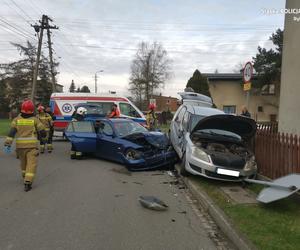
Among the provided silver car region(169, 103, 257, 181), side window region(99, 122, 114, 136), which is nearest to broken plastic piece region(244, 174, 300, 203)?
silver car region(169, 103, 257, 181)

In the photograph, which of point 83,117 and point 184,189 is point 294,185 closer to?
point 184,189

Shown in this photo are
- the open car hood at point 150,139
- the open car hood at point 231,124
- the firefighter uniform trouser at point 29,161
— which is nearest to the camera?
the firefighter uniform trouser at point 29,161

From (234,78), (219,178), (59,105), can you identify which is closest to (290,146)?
(219,178)

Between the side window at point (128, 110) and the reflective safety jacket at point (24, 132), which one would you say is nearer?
the reflective safety jacket at point (24, 132)

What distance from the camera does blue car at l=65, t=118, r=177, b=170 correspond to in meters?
11.6

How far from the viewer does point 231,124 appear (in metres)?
10.2

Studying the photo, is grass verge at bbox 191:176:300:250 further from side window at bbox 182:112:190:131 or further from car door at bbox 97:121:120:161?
car door at bbox 97:121:120:161

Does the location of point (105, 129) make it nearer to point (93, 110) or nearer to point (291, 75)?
point (291, 75)

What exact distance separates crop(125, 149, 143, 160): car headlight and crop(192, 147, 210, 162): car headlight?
8.02 ft

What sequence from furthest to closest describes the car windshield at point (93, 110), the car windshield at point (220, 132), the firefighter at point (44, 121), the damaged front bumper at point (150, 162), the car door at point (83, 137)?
the car windshield at point (93, 110) < the firefighter at point (44, 121) < the car door at point (83, 137) < the damaged front bumper at point (150, 162) < the car windshield at point (220, 132)

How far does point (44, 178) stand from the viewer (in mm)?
10023

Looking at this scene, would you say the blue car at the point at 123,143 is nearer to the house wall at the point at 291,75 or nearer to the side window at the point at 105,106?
the house wall at the point at 291,75

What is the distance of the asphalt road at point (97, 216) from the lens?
5.32 meters

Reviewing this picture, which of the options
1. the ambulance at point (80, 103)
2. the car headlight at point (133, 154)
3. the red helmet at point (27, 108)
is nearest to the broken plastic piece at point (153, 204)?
the red helmet at point (27, 108)
